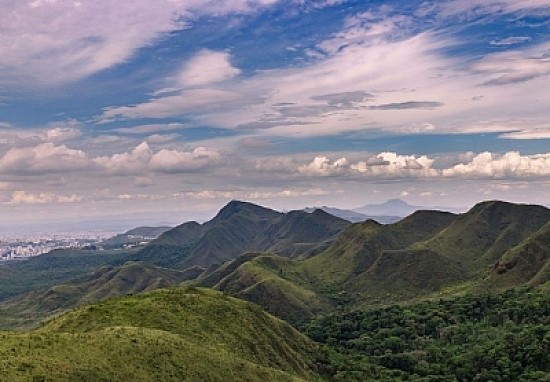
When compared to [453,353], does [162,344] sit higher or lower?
higher

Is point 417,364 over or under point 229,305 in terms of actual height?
under

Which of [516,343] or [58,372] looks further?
[516,343]

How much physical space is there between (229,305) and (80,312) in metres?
42.1

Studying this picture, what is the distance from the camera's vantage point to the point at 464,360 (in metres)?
157

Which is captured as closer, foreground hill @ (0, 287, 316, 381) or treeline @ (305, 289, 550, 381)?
foreground hill @ (0, 287, 316, 381)

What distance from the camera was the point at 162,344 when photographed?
298ft

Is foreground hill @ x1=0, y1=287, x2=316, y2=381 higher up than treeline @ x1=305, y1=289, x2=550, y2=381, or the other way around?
foreground hill @ x1=0, y1=287, x2=316, y2=381

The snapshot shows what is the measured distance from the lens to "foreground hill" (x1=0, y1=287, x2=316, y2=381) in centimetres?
7306

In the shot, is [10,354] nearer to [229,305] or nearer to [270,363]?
[270,363]

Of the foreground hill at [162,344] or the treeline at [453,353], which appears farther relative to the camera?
the treeline at [453,353]

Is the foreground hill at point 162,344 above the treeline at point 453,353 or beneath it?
above

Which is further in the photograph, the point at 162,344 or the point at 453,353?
the point at 453,353

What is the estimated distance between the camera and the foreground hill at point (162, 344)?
240 feet

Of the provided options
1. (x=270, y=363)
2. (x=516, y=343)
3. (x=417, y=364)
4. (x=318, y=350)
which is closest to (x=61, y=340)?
(x=270, y=363)
